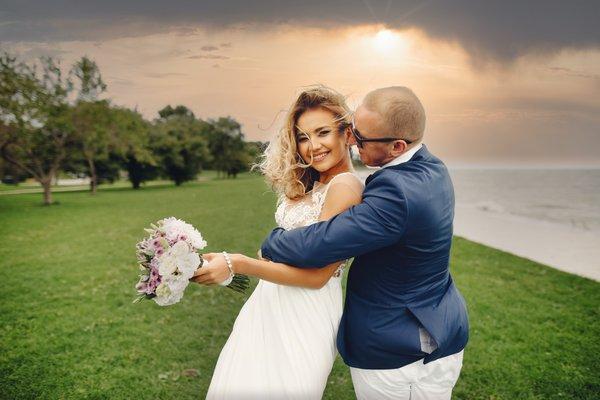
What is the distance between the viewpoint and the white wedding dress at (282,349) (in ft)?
8.66

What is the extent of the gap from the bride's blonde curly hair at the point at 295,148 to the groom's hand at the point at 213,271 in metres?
0.84

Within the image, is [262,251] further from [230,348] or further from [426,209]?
[426,209]

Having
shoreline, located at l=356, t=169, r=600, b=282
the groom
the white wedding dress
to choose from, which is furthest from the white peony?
shoreline, located at l=356, t=169, r=600, b=282

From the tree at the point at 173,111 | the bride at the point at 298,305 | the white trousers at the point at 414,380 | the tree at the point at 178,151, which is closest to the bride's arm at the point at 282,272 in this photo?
the bride at the point at 298,305

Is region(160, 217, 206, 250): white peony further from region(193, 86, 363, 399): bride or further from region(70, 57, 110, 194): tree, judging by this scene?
region(70, 57, 110, 194): tree

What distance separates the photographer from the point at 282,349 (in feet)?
8.75

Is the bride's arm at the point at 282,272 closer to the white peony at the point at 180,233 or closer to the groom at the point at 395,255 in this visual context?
the groom at the point at 395,255

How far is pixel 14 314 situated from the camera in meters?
7.96

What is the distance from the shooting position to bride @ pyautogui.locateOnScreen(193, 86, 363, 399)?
99.2 inches

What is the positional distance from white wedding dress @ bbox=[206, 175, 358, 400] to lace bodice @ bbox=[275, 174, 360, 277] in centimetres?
31

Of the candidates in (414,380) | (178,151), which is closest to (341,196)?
(414,380)

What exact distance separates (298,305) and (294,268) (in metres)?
0.35

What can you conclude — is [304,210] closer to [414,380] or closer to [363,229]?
[363,229]

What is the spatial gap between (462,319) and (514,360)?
181 inches
